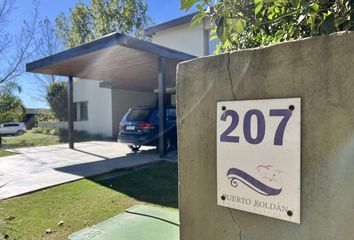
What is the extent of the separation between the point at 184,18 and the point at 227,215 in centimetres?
1405

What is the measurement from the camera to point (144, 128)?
9.21 m

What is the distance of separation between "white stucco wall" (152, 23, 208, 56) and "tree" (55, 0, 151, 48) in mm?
6470

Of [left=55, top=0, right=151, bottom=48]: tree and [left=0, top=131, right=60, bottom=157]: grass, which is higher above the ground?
[left=55, top=0, right=151, bottom=48]: tree

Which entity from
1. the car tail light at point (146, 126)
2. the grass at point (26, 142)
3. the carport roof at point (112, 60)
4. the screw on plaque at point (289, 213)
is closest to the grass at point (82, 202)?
the car tail light at point (146, 126)

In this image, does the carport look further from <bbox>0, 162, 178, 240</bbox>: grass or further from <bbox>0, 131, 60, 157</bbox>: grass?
<bbox>0, 131, 60, 157</bbox>: grass

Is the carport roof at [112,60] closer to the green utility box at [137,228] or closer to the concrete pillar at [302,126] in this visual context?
the green utility box at [137,228]

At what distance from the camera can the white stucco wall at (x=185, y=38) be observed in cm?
1405

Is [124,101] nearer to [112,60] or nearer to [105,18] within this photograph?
[105,18]

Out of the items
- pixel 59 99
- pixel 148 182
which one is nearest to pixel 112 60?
pixel 148 182

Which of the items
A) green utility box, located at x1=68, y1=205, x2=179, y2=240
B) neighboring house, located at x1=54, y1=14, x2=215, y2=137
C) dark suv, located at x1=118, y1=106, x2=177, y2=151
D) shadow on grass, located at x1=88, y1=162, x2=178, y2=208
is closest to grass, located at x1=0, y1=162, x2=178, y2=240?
shadow on grass, located at x1=88, y1=162, x2=178, y2=208

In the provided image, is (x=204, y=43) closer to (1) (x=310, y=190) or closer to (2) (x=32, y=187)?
(2) (x=32, y=187)

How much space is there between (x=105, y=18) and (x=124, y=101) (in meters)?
8.16

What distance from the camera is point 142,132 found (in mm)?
9188

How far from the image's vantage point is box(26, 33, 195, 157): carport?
740cm
